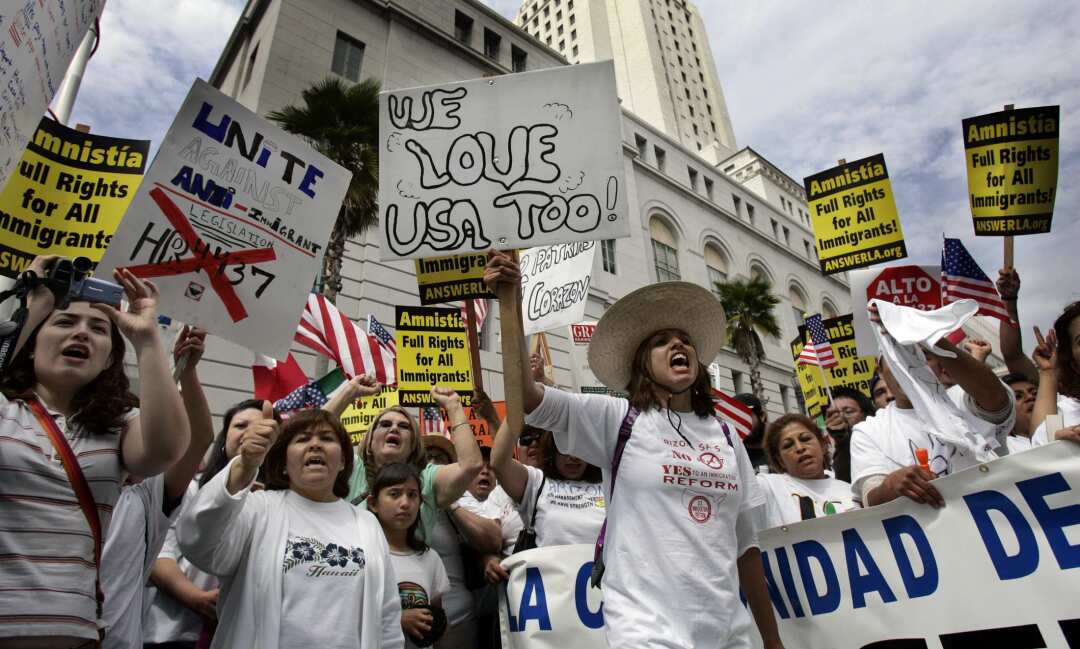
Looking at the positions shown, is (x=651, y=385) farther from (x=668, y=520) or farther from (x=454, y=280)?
(x=454, y=280)

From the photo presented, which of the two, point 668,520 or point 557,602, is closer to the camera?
point 668,520

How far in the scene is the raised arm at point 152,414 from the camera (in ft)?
6.13

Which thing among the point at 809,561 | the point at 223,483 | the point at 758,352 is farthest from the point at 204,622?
the point at 758,352

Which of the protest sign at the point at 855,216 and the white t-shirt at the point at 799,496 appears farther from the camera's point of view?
the protest sign at the point at 855,216

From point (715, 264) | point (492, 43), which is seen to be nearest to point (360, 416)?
point (492, 43)

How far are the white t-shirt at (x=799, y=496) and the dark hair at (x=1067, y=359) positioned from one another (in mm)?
1213

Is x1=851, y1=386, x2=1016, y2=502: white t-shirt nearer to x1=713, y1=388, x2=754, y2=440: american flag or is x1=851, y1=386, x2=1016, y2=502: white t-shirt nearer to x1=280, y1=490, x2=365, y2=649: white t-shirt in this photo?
x1=713, y1=388, x2=754, y2=440: american flag

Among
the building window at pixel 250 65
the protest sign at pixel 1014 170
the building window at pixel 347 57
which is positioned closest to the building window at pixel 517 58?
the building window at pixel 347 57

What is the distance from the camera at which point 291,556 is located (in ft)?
8.19

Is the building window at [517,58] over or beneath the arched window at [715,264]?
over

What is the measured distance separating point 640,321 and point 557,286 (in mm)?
4032

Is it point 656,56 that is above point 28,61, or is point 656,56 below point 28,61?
above

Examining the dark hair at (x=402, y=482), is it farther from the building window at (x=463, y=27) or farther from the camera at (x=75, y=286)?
the building window at (x=463, y=27)

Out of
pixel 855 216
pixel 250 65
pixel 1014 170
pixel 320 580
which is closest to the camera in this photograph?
pixel 320 580
